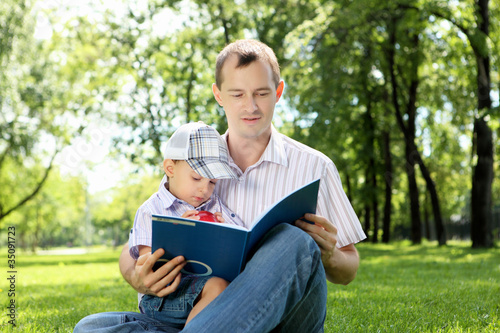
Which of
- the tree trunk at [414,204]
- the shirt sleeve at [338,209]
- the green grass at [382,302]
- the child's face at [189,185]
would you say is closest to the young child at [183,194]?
the child's face at [189,185]

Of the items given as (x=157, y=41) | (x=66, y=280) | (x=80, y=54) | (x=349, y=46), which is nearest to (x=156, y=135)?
(x=157, y=41)

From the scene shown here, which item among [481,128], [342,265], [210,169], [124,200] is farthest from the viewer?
[124,200]

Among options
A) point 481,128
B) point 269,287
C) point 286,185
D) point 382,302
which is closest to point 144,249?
point 269,287

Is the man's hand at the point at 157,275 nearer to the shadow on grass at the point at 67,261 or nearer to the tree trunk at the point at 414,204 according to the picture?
the shadow on grass at the point at 67,261

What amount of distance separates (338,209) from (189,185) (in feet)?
2.56

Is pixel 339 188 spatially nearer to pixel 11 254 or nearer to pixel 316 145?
pixel 11 254

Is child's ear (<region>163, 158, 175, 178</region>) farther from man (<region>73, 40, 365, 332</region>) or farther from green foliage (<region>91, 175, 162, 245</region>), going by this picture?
green foliage (<region>91, 175, 162, 245</region>)

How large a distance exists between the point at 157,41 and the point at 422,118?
991cm

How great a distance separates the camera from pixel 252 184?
9.09ft

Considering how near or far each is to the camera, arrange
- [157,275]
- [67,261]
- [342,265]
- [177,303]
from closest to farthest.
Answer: [157,275] < [177,303] < [342,265] < [67,261]

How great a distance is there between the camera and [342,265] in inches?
94.3

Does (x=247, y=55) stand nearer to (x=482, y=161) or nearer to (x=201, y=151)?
(x=201, y=151)

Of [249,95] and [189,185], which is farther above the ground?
[249,95]

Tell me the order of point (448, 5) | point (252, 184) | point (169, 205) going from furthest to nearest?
point (448, 5)
point (252, 184)
point (169, 205)
